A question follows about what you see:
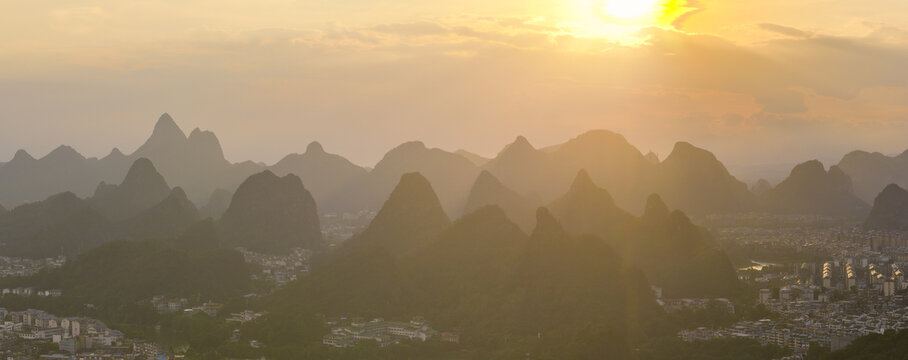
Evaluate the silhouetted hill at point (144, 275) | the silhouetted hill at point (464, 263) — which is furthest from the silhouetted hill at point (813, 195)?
the silhouetted hill at point (144, 275)

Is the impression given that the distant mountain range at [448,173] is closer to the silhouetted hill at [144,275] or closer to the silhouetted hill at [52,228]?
the silhouetted hill at [52,228]

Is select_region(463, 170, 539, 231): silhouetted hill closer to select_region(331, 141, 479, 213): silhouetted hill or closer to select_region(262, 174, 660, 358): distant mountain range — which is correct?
select_region(262, 174, 660, 358): distant mountain range

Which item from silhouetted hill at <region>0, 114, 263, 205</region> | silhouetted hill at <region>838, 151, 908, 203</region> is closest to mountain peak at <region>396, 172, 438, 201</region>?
silhouetted hill at <region>0, 114, 263, 205</region>

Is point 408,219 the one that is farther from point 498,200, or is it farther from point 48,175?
point 48,175

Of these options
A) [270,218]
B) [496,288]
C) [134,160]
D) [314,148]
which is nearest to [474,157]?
[314,148]

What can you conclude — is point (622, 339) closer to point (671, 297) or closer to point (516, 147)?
point (671, 297)

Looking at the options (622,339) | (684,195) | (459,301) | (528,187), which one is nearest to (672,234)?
(459,301)
